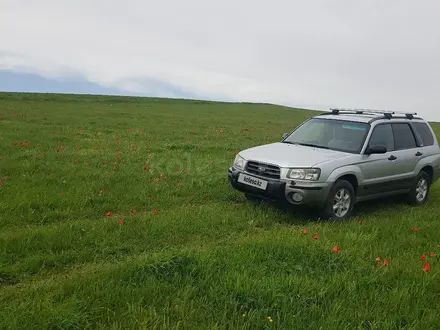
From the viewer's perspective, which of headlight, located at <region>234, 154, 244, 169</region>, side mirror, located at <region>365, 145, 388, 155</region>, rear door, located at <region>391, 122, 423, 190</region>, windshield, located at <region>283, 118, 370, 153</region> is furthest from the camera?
rear door, located at <region>391, 122, 423, 190</region>

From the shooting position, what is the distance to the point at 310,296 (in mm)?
3668

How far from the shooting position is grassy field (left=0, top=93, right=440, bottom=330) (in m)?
3.30

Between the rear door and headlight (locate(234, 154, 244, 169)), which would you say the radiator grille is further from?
the rear door

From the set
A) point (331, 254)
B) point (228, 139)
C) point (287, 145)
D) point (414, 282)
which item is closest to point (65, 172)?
point (287, 145)

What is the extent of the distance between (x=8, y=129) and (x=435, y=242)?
14.6 meters

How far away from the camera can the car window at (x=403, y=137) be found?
7866 millimetres

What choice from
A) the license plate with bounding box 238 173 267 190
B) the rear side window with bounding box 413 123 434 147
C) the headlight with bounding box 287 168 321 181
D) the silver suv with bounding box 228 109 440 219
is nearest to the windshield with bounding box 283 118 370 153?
the silver suv with bounding box 228 109 440 219

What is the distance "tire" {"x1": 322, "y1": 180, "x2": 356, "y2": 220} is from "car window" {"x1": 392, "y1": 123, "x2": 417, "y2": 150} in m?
1.81

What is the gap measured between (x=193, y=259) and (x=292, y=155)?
3145mm

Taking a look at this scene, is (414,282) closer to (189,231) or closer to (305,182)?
(305,182)

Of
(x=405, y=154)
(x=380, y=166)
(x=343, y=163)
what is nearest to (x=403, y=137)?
(x=405, y=154)

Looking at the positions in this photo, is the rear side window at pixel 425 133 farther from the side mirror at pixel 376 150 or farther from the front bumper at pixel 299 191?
the front bumper at pixel 299 191

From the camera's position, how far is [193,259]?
13.8 feet

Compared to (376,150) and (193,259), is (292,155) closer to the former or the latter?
(376,150)
